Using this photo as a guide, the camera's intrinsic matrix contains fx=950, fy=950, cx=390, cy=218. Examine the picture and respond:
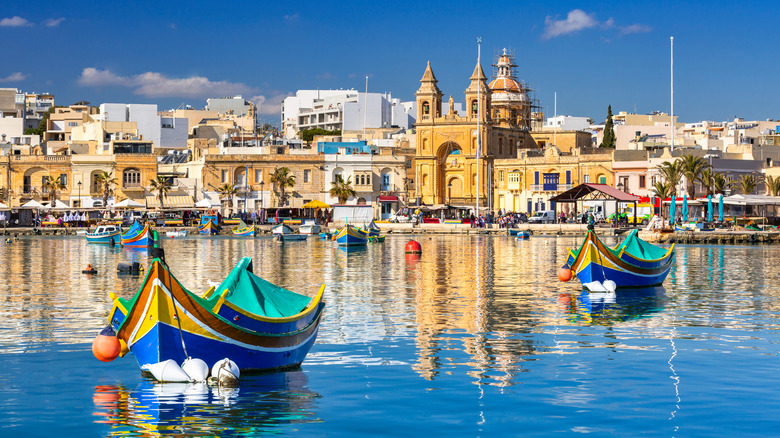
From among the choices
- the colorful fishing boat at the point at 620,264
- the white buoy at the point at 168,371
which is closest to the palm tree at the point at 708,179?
the colorful fishing boat at the point at 620,264

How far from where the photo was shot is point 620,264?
32750 millimetres

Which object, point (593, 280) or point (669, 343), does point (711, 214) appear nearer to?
point (593, 280)

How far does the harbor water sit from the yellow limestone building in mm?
73465

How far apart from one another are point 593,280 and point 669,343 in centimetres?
1082

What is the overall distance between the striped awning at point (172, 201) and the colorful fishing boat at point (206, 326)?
76006mm

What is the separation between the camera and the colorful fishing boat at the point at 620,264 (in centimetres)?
3206

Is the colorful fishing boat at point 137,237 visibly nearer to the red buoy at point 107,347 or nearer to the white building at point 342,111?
the red buoy at point 107,347

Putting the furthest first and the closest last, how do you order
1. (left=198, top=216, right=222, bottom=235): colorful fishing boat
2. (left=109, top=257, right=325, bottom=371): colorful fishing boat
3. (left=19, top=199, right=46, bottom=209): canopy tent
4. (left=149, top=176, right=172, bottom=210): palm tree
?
(left=149, top=176, right=172, bottom=210): palm tree < (left=19, top=199, right=46, bottom=209): canopy tent < (left=198, top=216, right=222, bottom=235): colorful fishing boat < (left=109, top=257, right=325, bottom=371): colorful fishing boat

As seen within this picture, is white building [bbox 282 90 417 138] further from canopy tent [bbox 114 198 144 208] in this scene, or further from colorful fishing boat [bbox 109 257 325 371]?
colorful fishing boat [bbox 109 257 325 371]

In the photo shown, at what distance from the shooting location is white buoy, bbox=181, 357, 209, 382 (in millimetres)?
16062

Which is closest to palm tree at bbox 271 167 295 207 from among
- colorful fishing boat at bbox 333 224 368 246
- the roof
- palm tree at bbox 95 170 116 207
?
palm tree at bbox 95 170 116 207

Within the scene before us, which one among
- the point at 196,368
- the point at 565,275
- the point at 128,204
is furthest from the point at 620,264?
the point at 128,204

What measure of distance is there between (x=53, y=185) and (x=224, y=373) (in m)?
80.5

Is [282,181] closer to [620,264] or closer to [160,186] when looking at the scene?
[160,186]
